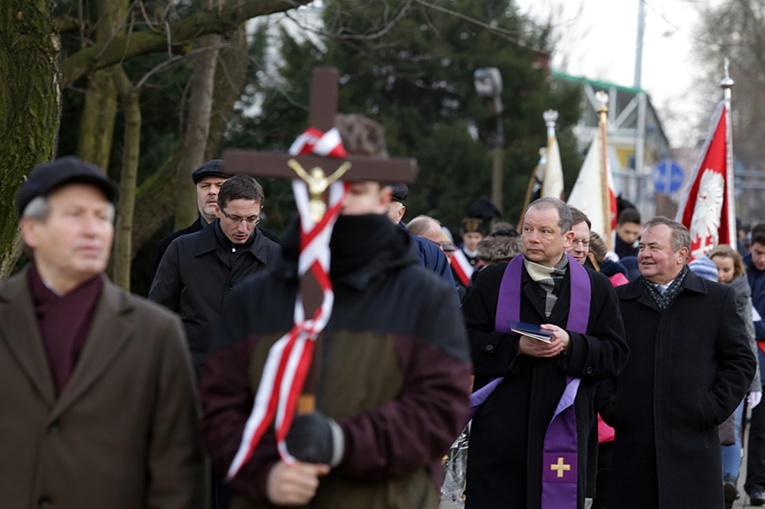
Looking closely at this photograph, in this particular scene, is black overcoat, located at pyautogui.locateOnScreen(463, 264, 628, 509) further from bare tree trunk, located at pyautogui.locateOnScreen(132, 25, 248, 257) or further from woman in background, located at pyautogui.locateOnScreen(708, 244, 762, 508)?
bare tree trunk, located at pyautogui.locateOnScreen(132, 25, 248, 257)

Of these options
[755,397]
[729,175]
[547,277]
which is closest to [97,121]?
[729,175]

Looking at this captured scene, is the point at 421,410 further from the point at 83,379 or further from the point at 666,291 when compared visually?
the point at 666,291

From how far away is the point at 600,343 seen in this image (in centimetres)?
651

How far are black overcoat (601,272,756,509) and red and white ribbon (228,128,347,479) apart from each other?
3.70 meters

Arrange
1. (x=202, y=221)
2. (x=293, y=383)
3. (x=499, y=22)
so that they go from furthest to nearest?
1. (x=499, y=22)
2. (x=202, y=221)
3. (x=293, y=383)

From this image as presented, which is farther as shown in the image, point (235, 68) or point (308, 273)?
point (235, 68)

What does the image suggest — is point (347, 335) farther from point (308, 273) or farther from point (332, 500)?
point (332, 500)

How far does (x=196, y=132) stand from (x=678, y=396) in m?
6.48

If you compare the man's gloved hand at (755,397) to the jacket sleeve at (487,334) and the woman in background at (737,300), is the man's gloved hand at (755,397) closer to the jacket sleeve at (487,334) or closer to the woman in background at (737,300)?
the woman in background at (737,300)

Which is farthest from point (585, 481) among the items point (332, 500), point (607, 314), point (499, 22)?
point (499, 22)

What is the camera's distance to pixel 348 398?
3.80m

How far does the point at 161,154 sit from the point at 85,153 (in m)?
2.53

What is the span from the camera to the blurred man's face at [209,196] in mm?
7410

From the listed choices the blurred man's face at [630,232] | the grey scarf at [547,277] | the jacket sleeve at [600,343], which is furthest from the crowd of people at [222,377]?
the blurred man's face at [630,232]
